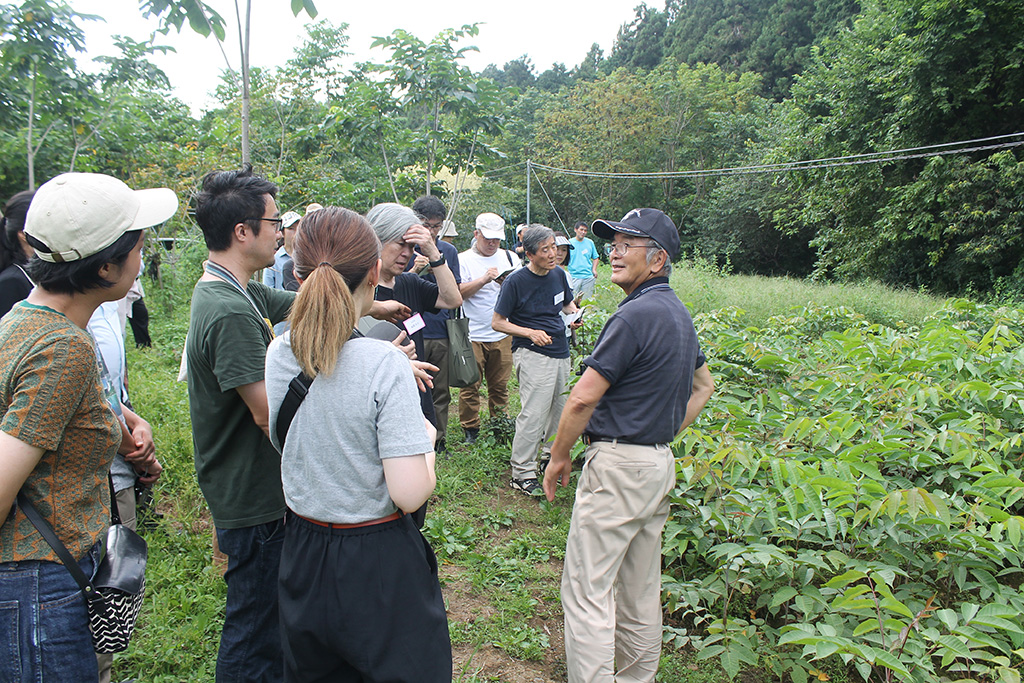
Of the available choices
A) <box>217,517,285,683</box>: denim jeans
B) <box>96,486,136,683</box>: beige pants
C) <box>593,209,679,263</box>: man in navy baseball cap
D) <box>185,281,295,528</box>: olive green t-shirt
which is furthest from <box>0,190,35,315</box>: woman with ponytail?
<box>593,209,679,263</box>: man in navy baseball cap

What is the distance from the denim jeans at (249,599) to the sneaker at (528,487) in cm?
269

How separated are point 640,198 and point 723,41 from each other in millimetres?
13523

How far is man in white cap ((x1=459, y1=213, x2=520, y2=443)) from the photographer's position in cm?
557

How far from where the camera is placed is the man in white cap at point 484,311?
5566 millimetres

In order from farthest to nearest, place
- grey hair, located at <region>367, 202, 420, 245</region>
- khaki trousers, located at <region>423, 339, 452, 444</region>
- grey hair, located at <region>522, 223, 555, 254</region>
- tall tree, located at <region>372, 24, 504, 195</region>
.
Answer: tall tree, located at <region>372, 24, 504, 195</region> → khaki trousers, located at <region>423, 339, 452, 444</region> → grey hair, located at <region>522, 223, 555, 254</region> → grey hair, located at <region>367, 202, 420, 245</region>

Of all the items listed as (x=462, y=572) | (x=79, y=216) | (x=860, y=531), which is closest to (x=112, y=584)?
(x=79, y=216)

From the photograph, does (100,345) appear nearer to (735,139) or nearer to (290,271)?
(290,271)

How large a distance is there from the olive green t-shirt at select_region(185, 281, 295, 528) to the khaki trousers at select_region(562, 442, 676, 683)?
1184mm

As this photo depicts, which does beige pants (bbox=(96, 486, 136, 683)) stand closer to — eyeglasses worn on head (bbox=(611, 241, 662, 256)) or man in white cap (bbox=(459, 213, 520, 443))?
eyeglasses worn on head (bbox=(611, 241, 662, 256))

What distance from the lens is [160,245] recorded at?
10750 mm

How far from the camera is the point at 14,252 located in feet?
8.57

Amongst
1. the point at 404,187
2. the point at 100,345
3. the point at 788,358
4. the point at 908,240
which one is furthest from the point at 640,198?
the point at 100,345

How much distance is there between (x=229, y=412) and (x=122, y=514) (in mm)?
859

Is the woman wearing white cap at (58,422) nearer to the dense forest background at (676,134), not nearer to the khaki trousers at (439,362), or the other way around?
the dense forest background at (676,134)
